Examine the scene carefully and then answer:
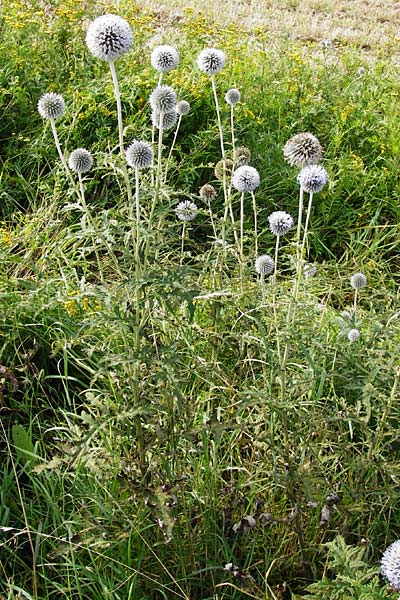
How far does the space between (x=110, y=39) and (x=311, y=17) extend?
7095 mm

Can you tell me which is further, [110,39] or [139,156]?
[139,156]

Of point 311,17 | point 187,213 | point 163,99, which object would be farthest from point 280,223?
point 311,17

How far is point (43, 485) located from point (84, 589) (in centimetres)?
36

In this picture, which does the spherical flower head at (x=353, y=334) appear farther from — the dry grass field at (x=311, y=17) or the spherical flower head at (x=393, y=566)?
the dry grass field at (x=311, y=17)

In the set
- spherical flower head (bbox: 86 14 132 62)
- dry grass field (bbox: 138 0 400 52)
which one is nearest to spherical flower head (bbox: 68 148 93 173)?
spherical flower head (bbox: 86 14 132 62)

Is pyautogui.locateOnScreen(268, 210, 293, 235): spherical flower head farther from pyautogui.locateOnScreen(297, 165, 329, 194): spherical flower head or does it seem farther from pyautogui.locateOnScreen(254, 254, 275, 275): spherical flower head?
pyautogui.locateOnScreen(297, 165, 329, 194): spherical flower head

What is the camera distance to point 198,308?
3115mm

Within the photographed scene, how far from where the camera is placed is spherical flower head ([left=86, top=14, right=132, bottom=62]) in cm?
222

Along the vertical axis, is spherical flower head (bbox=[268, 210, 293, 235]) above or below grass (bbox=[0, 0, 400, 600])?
above

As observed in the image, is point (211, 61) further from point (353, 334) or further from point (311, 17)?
point (311, 17)

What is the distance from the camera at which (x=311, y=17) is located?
872cm

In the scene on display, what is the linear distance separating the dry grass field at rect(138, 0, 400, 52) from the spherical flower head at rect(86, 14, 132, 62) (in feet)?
17.6

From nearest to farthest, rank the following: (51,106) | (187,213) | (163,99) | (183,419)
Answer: (183,419) → (163,99) → (51,106) → (187,213)

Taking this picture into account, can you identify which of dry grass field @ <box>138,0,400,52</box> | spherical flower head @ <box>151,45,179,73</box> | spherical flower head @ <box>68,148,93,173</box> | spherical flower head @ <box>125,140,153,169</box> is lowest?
dry grass field @ <box>138,0,400,52</box>
